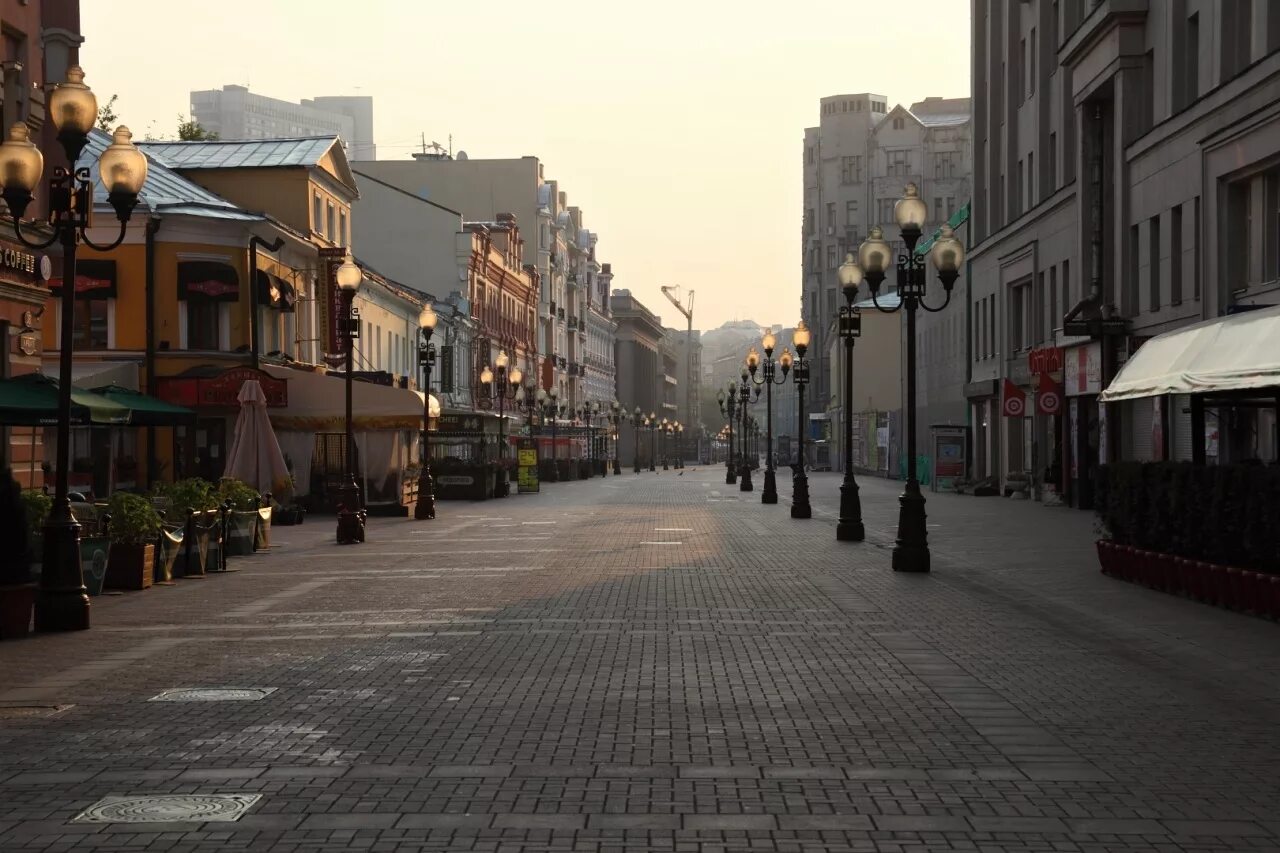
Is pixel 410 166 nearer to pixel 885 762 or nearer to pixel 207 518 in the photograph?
pixel 207 518

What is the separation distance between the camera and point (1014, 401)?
4472 cm

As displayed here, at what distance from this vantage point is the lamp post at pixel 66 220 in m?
14.2

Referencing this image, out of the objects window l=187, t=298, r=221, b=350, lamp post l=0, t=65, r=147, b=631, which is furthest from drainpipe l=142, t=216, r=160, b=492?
lamp post l=0, t=65, r=147, b=631

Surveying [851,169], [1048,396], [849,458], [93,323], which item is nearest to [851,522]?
[849,458]

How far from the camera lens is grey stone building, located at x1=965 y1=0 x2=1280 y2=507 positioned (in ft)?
96.6

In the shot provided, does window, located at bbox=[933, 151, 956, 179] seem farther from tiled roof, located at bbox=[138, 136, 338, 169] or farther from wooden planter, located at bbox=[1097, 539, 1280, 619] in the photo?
wooden planter, located at bbox=[1097, 539, 1280, 619]

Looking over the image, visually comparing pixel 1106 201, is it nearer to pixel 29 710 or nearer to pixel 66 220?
pixel 66 220

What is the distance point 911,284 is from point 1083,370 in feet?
61.6

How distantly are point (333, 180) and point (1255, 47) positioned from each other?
30.7 meters

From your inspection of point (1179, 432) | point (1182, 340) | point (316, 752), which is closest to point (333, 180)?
point (1179, 432)

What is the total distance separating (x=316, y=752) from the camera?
28.1 feet

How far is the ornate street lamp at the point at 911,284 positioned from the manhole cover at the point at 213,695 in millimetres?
10656

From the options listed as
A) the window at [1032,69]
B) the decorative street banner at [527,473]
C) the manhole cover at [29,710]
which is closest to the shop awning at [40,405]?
the manhole cover at [29,710]

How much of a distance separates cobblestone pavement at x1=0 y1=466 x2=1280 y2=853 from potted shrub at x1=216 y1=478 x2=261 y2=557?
5.44 m
